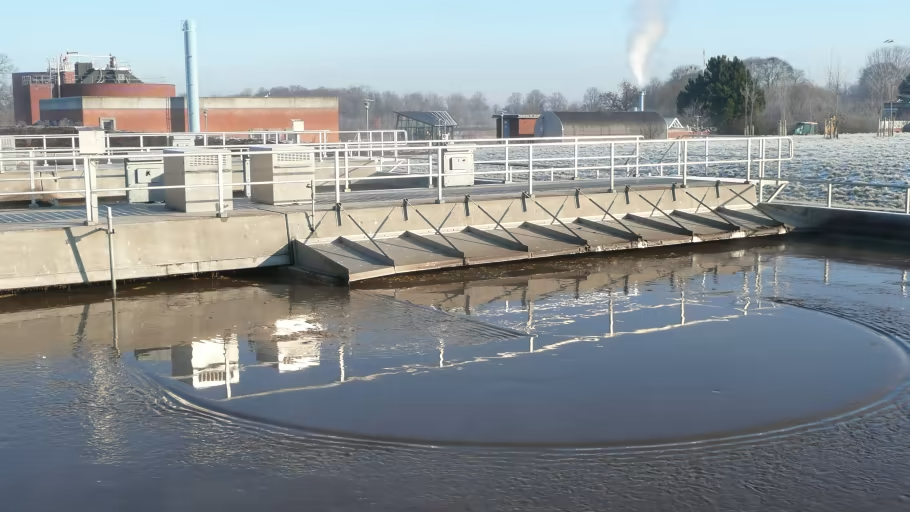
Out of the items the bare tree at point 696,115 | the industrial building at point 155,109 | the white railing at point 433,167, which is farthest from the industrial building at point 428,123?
the bare tree at point 696,115

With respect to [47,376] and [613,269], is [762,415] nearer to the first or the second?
[47,376]

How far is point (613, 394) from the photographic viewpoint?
28.0 feet

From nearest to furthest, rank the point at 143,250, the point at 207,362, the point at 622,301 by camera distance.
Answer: the point at 207,362 → the point at 622,301 → the point at 143,250

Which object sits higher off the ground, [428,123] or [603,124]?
[603,124]

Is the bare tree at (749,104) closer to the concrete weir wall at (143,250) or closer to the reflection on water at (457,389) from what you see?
the reflection on water at (457,389)

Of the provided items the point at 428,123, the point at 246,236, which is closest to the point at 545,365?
the point at 246,236

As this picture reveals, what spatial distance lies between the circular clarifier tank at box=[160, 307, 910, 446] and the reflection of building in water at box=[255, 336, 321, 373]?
926 millimetres

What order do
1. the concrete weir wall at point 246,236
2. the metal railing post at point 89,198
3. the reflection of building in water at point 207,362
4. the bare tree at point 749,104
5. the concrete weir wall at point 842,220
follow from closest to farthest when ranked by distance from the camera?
the reflection of building in water at point 207,362 < the concrete weir wall at point 246,236 < the metal railing post at point 89,198 < the concrete weir wall at point 842,220 < the bare tree at point 749,104

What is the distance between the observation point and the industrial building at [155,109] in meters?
64.1

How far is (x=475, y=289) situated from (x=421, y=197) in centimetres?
472

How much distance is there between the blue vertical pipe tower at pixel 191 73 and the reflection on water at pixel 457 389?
29364 millimetres

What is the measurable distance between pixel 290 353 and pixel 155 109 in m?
58.7

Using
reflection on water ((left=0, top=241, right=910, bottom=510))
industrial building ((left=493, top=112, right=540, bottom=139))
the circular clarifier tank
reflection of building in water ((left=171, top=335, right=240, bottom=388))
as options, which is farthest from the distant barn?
reflection of building in water ((left=171, top=335, right=240, bottom=388))

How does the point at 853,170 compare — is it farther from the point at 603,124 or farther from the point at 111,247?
the point at 111,247
